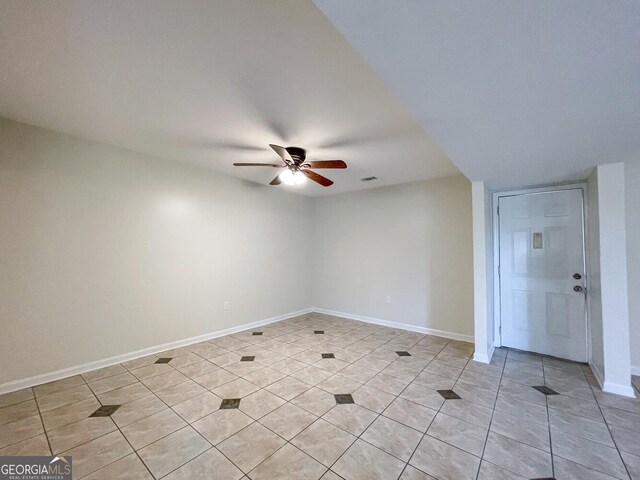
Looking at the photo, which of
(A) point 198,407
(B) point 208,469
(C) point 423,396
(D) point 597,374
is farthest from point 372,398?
(D) point 597,374

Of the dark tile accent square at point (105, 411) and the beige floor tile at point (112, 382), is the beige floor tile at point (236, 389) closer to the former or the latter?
the dark tile accent square at point (105, 411)

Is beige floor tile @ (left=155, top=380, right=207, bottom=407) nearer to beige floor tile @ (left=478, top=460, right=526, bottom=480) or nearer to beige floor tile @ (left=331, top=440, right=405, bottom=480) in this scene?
beige floor tile @ (left=331, top=440, right=405, bottom=480)

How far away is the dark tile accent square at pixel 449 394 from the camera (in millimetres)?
2227

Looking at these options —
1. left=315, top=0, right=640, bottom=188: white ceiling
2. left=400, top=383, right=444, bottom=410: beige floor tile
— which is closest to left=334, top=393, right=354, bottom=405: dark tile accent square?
left=400, top=383, right=444, bottom=410: beige floor tile

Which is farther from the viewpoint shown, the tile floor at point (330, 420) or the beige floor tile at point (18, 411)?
the beige floor tile at point (18, 411)

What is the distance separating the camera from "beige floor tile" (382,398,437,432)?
6.21ft

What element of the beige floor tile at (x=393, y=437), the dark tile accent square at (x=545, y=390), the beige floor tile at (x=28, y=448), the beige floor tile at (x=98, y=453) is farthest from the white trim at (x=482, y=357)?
the beige floor tile at (x=28, y=448)

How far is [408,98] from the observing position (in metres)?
1.40

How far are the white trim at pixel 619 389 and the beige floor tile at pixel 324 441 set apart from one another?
2.45 meters

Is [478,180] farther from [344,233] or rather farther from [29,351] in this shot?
[29,351]

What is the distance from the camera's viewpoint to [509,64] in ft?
3.74

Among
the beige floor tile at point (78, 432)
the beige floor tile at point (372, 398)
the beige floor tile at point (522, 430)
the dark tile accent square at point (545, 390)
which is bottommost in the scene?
the beige floor tile at point (78, 432)

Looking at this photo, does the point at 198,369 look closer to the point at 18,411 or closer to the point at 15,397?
the point at 18,411

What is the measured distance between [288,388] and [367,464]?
3.42ft
